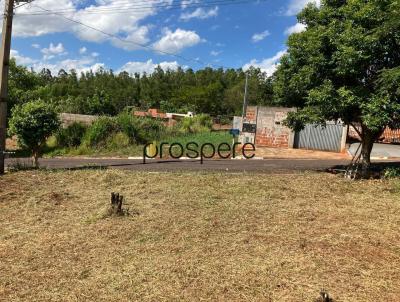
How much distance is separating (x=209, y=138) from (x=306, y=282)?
24.0m

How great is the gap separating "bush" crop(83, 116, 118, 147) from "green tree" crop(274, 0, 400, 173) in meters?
16.6

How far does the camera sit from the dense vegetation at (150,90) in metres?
53.4

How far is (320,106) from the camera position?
12227mm

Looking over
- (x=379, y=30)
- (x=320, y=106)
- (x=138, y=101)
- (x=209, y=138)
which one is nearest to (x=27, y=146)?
(x=320, y=106)

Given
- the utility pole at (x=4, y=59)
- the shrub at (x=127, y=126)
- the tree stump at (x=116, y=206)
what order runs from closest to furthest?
the tree stump at (x=116, y=206), the utility pole at (x=4, y=59), the shrub at (x=127, y=126)

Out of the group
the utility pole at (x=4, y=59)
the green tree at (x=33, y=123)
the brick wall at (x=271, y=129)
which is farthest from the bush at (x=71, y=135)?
the utility pole at (x=4, y=59)

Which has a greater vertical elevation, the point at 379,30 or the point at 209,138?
the point at 379,30

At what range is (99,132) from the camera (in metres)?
27.6

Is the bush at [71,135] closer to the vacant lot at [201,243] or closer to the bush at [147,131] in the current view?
the bush at [147,131]

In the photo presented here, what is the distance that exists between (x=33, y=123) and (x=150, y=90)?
7148cm

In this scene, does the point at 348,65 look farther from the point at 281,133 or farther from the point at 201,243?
the point at 281,133

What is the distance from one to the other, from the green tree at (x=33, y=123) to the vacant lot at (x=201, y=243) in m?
3.40

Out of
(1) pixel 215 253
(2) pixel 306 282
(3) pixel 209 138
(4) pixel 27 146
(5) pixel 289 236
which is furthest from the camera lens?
(3) pixel 209 138

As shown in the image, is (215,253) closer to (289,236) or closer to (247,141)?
(289,236)
